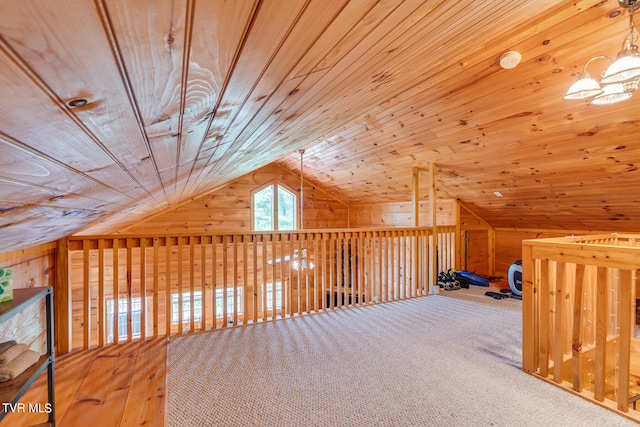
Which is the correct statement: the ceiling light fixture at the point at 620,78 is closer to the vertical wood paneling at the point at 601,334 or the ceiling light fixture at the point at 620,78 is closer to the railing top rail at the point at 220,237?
the vertical wood paneling at the point at 601,334

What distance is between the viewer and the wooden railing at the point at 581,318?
1.60 meters

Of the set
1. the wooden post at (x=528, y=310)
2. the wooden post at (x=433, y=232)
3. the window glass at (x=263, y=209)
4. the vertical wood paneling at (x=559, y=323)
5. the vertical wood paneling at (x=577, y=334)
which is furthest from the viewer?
the window glass at (x=263, y=209)

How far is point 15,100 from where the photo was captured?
0.38m

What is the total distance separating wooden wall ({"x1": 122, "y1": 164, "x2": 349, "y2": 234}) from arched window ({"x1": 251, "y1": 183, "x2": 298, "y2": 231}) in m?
0.15

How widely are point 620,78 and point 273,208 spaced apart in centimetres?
588

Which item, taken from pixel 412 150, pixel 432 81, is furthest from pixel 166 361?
pixel 412 150

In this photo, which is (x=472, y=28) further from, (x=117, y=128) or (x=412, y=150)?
(x=412, y=150)

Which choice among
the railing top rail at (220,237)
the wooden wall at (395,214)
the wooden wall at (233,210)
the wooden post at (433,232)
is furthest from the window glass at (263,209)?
the wooden post at (433,232)

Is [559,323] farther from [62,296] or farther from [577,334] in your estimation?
[62,296]

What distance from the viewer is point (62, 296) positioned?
87.7 inches

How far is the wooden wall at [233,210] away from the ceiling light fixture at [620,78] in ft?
18.3

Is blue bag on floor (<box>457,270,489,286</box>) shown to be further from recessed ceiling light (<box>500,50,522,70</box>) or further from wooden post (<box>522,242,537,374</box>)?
recessed ceiling light (<box>500,50,522,70</box>)

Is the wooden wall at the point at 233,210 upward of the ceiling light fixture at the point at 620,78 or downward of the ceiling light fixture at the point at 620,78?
downward

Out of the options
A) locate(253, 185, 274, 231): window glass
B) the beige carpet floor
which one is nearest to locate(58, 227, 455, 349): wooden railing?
the beige carpet floor
